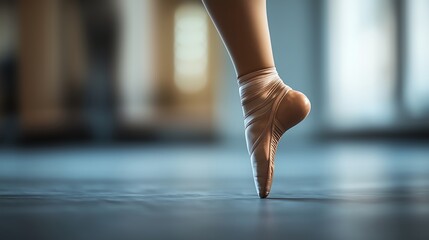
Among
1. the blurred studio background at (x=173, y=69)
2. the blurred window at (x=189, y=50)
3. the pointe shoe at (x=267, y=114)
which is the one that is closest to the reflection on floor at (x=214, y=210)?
the pointe shoe at (x=267, y=114)

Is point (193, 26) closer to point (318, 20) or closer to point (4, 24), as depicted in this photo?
point (318, 20)

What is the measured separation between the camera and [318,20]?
265 inches

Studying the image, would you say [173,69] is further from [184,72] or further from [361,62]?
[361,62]

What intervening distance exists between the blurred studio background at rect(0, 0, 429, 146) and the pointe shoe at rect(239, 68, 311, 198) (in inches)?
199

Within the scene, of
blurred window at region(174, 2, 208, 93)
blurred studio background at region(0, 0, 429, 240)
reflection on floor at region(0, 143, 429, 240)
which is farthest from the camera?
blurred window at region(174, 2, 208, 93)

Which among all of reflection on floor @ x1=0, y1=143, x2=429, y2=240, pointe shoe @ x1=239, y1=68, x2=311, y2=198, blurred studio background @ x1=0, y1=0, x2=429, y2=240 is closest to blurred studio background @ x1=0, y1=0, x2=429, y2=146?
blurred studio background @ x1=0, y1=0, x2=429, y2=240

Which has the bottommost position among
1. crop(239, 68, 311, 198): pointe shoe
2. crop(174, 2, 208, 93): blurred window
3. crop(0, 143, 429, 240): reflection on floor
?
crop(0, 143, 429, 240): reflection on floor

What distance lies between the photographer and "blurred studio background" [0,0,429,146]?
6258mm

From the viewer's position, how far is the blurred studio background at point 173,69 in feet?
20.5

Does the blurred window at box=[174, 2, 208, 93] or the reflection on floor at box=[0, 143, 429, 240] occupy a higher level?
the blurred window at box=[174, 2, 208, 93]

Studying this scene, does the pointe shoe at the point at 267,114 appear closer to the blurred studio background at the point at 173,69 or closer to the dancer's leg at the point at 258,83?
the dancer's leg at the point at 258,83

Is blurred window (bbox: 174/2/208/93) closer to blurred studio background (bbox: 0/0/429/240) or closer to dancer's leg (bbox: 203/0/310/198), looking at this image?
blurred studio background (bbox: 0/0/429/240)

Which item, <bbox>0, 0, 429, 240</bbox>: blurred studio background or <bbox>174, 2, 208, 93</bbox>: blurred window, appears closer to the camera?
<bbox>0, 0, 429, 240</bbox>: blurred studio background

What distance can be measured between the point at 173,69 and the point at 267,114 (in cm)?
539
